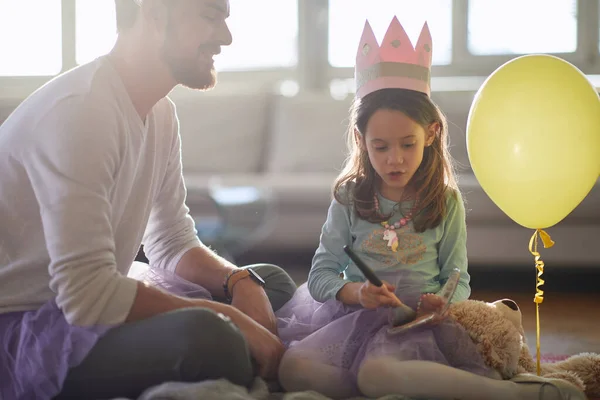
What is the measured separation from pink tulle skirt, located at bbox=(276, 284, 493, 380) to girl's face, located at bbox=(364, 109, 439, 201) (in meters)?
0.27

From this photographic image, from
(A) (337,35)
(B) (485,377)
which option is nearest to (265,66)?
(A) (337,35)

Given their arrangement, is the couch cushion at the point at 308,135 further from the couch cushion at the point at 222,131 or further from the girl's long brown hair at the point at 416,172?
the girl's long brown hair at the point at 416,172

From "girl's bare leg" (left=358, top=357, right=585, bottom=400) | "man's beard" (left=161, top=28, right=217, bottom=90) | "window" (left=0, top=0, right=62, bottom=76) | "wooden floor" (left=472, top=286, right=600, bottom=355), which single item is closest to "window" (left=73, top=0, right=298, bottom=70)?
"window" (left=0, top=0, right=62, bottom=76)

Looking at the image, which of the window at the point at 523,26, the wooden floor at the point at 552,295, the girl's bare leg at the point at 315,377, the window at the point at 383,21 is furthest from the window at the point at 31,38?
the girl's bare leg at the point at 315,377

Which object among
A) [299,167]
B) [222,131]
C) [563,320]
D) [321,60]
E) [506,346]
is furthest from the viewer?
[321,60]

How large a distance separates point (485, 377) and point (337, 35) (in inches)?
123

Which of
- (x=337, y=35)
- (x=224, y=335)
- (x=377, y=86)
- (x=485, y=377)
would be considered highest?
(x=337, y=35)

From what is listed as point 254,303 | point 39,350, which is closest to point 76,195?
point 39,350

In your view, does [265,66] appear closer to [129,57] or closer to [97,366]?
[129,57]

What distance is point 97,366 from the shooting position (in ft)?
4.01

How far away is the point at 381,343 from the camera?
1.40m

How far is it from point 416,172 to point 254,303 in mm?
467

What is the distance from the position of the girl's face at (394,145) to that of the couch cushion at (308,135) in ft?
5.26

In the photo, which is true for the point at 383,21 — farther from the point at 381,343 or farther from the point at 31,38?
the point at 381,343
